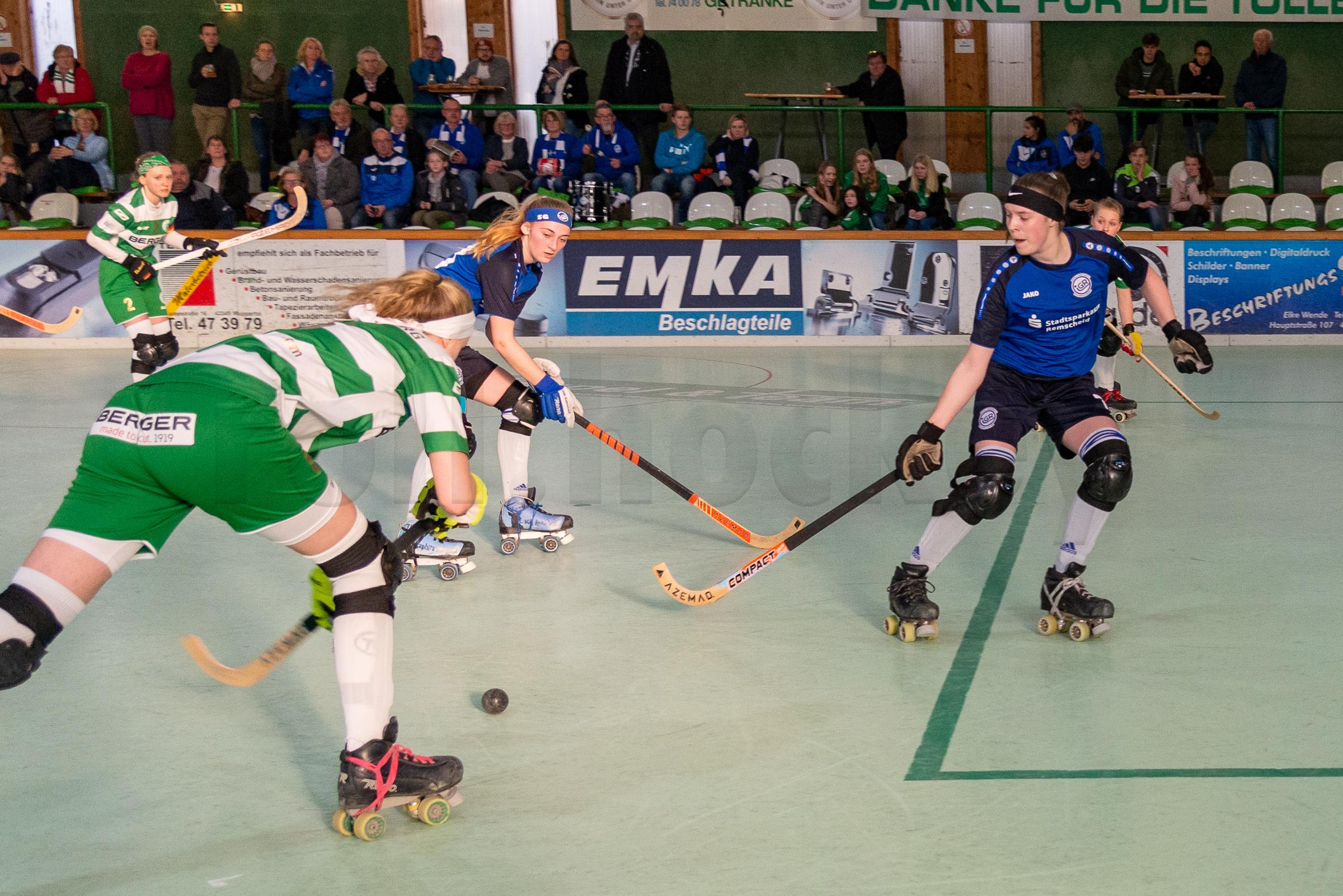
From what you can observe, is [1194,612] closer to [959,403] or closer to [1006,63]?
[959,403]

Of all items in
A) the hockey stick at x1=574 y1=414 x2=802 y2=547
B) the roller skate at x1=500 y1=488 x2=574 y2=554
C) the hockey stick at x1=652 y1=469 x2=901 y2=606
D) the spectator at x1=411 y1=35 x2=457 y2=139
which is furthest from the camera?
the spectator at x1=411 y1=35 x2=457 y2=139

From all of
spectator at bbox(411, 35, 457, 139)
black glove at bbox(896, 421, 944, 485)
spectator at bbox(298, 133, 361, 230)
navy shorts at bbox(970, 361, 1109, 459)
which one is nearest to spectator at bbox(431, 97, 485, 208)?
spectator at bbox(411, 35, 457, 139)

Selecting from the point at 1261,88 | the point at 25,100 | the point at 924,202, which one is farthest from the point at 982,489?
the point at 25,100

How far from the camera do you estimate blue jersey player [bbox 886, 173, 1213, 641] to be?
4.22m

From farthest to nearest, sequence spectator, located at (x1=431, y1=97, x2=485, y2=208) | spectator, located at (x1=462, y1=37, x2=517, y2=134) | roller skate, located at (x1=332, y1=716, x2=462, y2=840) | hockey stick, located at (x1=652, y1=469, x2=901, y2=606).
A: spectator, located at (x1=462, y1=37, x2=517, y2=134), spectator, located at (x1=431, y1=97, x2=485, y2=208), hockey stick, located at (x1=652, y1=469, x2=901, y2=606), roller skate, located at (x1=332, y1=716, x2=462, y2=840)

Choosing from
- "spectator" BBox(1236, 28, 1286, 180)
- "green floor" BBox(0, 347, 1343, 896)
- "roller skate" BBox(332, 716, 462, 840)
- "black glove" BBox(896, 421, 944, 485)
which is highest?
"spectator" BBox(1236, 28, 1286, 180)

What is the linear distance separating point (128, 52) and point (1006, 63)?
11104 millimetres

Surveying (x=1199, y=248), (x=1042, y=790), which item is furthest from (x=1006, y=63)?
(x=1042, y=790)

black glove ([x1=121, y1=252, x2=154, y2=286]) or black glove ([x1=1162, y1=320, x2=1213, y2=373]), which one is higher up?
black glove ([x1=121, y1=252, x2=154, y2=286])

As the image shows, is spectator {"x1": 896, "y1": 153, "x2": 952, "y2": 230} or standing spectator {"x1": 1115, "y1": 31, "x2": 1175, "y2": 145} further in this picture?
standing spectator {"x1": 1115, "y1": 31, "x2": 1175, "y2": 145}

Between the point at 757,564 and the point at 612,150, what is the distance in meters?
9.96

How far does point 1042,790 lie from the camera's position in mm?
3176

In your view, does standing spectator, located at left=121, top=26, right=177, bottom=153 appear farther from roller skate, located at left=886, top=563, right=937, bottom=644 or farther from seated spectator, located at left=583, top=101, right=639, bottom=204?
roller skate, located at left=886, top=563, right=937, bottom=644

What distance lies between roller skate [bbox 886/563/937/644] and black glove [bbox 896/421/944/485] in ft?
1.43
